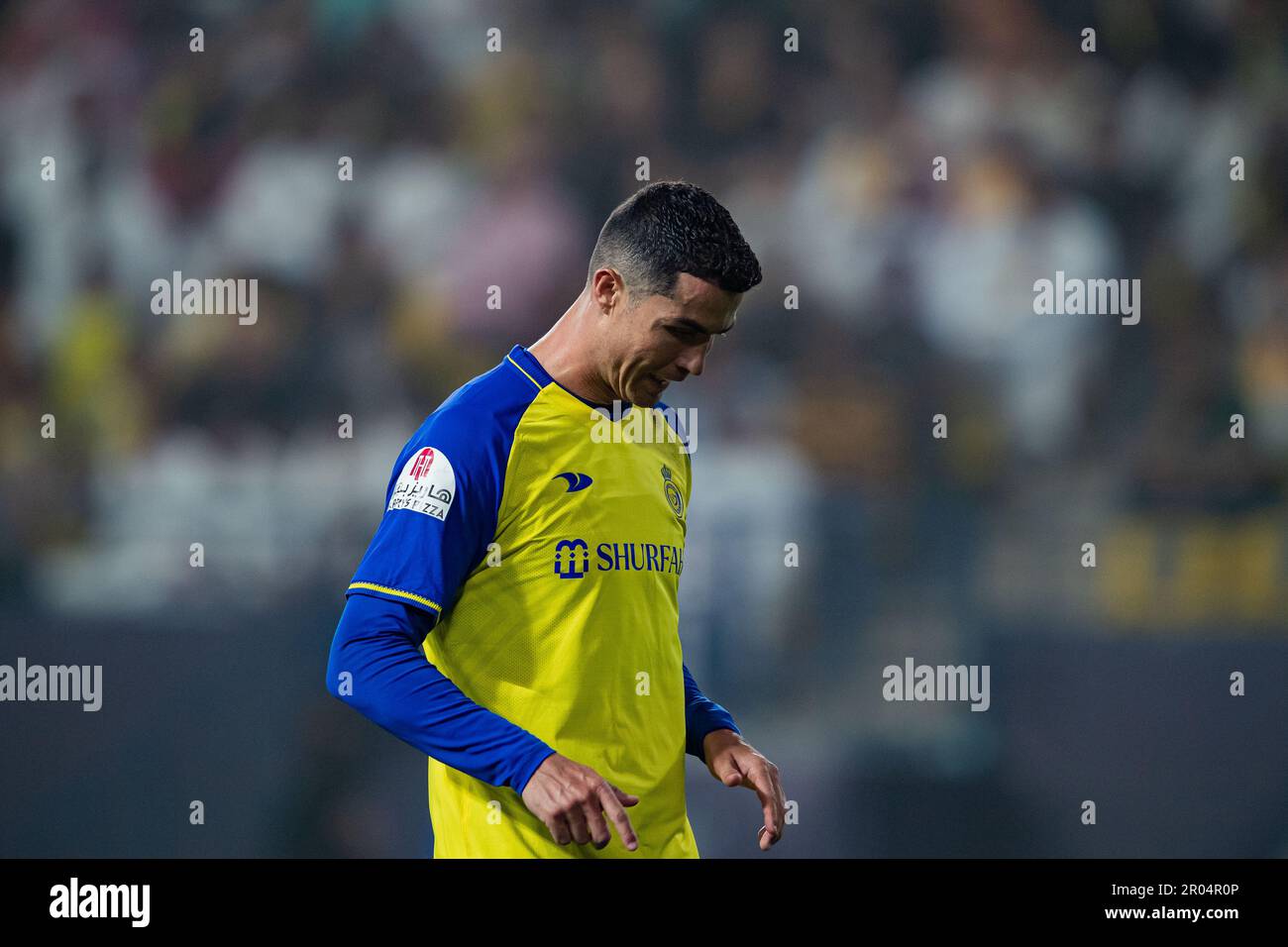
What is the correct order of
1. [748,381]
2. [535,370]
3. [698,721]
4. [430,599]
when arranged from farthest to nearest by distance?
[748,381] → [698,721] → [535,370] → [430,599]

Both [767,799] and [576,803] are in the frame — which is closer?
[576,803]

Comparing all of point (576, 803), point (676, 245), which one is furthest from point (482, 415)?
point (576, 803)

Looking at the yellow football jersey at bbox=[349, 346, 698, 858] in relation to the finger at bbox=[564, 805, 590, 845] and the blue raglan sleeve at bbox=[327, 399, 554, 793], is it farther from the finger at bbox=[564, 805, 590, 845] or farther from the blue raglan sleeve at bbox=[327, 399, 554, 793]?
the finger at bbox=[564, 805, 590, 845]

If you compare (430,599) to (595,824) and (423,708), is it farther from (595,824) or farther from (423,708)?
(595,824)

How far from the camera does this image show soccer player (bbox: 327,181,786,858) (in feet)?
4.98

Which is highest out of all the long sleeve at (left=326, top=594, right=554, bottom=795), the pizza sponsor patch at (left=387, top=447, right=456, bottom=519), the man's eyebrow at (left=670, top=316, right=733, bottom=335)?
the man's eyebrow at (left=670, top=316, right=733, bottom=335)

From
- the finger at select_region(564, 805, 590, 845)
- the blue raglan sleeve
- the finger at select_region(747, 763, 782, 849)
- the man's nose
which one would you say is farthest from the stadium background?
the finger at select_region(564, 805, 590, 845)

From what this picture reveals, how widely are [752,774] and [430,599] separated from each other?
0.56 metres

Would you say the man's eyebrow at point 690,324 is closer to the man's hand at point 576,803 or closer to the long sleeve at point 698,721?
the long sleeve at point 698,721

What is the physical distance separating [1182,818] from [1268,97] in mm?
2755

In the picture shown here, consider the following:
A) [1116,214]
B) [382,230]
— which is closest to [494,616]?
[382,230]

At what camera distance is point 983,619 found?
4383 millimetres

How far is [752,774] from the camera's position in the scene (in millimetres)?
1768
